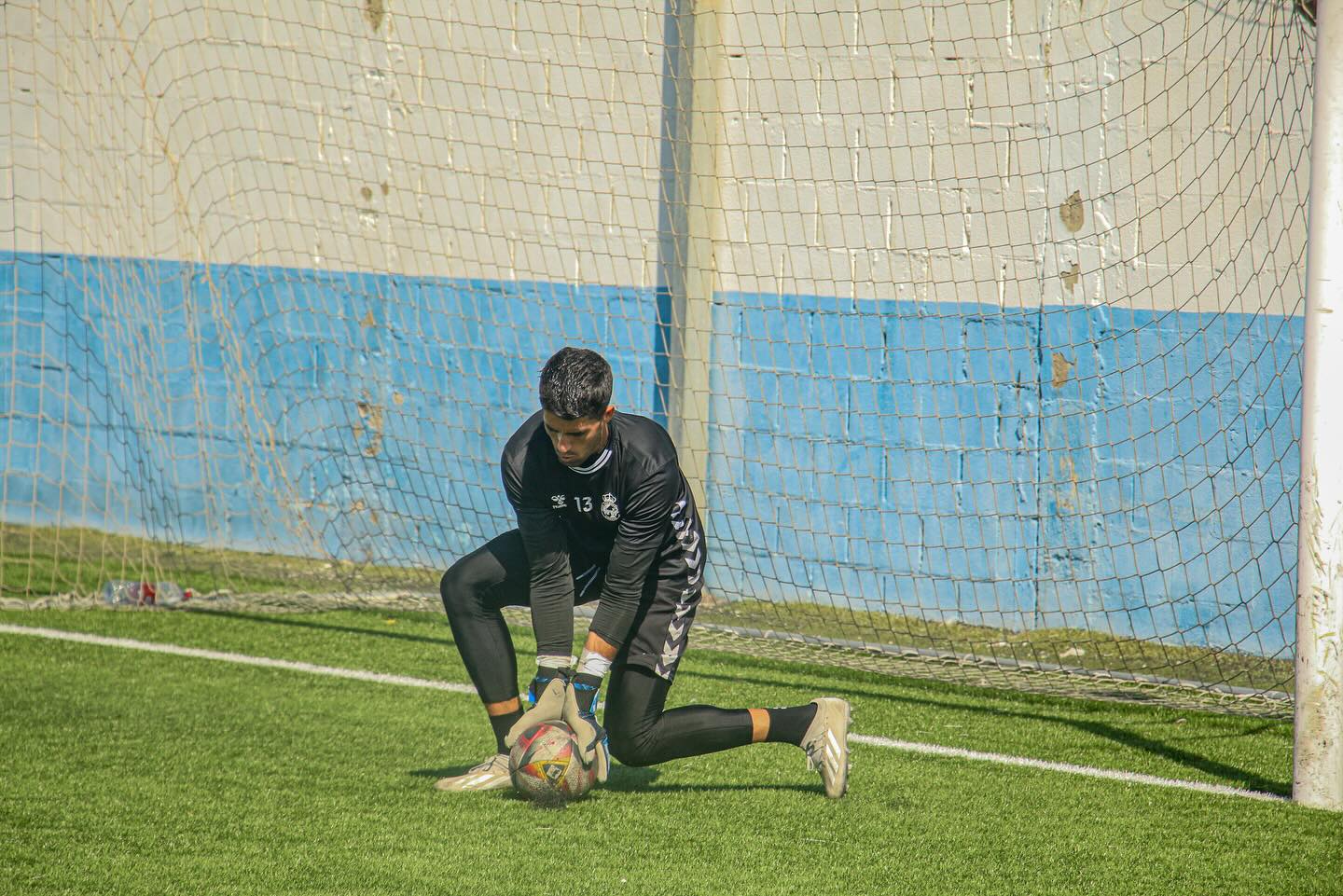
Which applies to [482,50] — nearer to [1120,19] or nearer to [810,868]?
[1120,19]

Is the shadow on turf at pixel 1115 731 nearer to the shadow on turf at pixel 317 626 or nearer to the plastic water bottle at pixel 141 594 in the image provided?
the shadow on turf at pixel 317 626

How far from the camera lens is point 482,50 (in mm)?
8055

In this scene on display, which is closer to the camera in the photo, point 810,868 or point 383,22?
point 810,868

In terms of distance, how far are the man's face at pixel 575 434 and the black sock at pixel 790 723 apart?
1076 mm

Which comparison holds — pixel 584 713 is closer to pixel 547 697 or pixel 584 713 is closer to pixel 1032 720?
pixel 547 697

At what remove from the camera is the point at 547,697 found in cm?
422

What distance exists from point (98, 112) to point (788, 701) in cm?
520

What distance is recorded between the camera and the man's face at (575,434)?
3.99m

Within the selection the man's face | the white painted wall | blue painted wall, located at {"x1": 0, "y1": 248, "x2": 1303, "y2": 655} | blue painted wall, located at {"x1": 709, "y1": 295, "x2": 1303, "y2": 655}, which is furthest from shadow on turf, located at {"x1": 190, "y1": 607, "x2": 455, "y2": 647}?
the man's face

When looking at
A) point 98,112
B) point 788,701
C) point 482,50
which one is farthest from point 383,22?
point 788,701

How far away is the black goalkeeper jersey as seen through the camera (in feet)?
13.9

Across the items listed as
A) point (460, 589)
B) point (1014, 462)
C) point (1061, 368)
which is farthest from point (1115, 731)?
point (460, 589)

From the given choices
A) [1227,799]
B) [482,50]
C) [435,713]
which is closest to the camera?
[1227,799]

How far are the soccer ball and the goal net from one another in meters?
2.31
